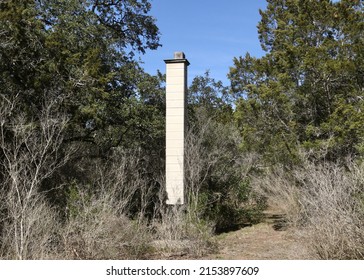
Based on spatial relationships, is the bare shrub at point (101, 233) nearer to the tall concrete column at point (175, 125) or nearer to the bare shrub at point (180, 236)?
the bare shrub at point (180, 236)

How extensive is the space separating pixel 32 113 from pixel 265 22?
535 inches

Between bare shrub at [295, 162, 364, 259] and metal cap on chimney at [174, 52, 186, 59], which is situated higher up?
metal cap on chimney at [174, 52, 186, 59]

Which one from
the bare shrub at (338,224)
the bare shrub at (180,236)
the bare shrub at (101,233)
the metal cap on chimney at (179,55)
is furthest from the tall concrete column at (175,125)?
the bare shrub at (338,224)

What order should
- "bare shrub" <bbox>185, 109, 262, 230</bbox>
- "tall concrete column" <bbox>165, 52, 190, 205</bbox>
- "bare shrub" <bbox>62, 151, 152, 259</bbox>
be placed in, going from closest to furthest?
"bare shrub" <bbox>62, 151, 152, 259</bbox> < "tall concrete column" <bbox>165, 52, 190, 205</bbox> < "bare shrub" <bbox>185, 109, 262, 230</bbox>

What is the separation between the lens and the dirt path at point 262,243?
8388 mm

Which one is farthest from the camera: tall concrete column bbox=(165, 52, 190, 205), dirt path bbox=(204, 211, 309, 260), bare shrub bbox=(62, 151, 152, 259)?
tall concrete column bbox=(165, 52, 190, 205)

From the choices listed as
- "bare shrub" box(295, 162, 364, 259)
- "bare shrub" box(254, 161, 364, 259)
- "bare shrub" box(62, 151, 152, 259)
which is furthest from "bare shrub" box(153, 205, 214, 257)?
"bare shrub" box(295, 162, 364, 259)

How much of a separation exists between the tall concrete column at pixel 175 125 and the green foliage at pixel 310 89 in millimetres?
2703

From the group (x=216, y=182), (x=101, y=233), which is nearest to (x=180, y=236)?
(x=101, y=233)

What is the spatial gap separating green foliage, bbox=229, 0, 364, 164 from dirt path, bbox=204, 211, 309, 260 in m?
2.18

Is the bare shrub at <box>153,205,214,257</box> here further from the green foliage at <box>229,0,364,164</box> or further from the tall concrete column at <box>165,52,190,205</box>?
the green foliage at <box>229,0,364,164</box>

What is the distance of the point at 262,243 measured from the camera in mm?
10375

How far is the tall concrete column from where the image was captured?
33.5 feet

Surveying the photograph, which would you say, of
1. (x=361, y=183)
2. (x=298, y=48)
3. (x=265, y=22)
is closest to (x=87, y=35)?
(x=298, y=48)
